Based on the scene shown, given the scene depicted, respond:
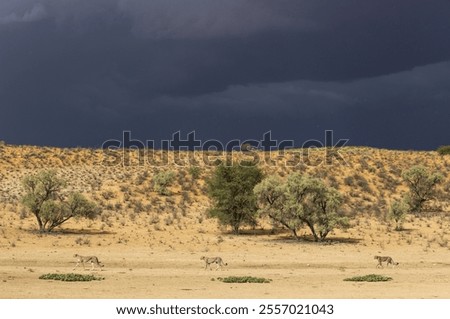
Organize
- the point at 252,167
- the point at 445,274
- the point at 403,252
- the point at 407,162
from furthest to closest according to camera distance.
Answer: the point at 407,162 < the point at 252,167 < the point at 403,252 < the point at 445,274

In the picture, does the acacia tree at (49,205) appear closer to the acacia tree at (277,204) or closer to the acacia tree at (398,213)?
the acacia tree at (277,204)

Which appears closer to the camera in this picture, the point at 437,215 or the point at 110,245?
the point at 110,245

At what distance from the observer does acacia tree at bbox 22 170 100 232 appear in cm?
3592

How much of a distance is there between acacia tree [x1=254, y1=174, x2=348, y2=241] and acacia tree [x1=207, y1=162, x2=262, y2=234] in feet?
7.96

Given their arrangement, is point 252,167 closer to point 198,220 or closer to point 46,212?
point 198,220

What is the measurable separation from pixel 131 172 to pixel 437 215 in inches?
1355

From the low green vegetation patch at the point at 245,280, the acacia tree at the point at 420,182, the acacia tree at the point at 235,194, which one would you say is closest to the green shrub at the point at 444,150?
the acacia tree at the point at 420,182

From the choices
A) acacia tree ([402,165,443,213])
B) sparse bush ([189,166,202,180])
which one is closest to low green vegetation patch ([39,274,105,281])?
acacia tree ([402,165,443,213])

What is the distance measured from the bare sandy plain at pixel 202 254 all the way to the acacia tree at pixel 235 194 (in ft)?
3.25

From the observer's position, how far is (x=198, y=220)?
43.2 metres

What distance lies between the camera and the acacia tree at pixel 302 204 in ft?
113

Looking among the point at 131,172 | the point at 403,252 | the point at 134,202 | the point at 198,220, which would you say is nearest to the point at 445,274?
the point at 403,252

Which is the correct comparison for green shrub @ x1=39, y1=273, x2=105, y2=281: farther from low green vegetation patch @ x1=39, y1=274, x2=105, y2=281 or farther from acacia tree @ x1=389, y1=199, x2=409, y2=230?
acacia tree @ x1=389, y1=199, x2=409, y2=230

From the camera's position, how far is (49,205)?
36.0m
